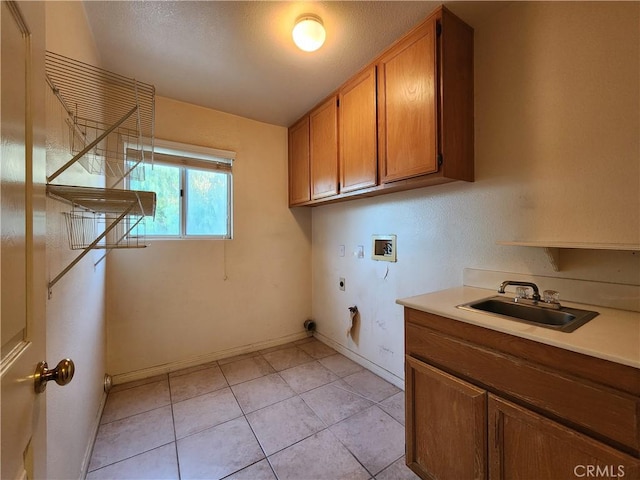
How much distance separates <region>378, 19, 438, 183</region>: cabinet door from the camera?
1486 millimetres

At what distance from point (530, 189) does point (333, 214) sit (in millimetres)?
1700

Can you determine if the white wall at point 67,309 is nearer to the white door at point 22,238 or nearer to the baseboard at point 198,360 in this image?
the white door at point 22,238

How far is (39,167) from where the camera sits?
24.5 inches

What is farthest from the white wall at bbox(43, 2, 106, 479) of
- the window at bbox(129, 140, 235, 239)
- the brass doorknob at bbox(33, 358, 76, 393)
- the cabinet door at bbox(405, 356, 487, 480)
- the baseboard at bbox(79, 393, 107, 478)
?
the cabinet door at bbox(405, 356, 487, 480)

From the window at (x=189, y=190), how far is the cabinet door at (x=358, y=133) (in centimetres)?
120

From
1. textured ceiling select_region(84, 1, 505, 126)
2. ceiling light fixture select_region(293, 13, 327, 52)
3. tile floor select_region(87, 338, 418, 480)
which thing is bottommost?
tile floor select_region(87, 338, 418, 480)

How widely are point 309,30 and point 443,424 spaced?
2.10 m

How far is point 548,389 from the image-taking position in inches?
34.8

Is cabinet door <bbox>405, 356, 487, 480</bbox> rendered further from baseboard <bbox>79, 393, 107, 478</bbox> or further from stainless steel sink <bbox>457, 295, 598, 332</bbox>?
baseboard <bbox>79, 393, 107, 478</bbox>

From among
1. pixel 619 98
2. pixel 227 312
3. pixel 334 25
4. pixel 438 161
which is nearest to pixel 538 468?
pixel 438 161

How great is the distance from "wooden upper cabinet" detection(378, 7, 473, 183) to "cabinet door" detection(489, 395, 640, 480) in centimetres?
114

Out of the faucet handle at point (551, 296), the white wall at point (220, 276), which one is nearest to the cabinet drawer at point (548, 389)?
the faucet handle at point (551, 296)

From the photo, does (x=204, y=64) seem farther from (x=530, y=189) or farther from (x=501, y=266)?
(x=501, y=266)

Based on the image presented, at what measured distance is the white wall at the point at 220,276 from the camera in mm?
2236
